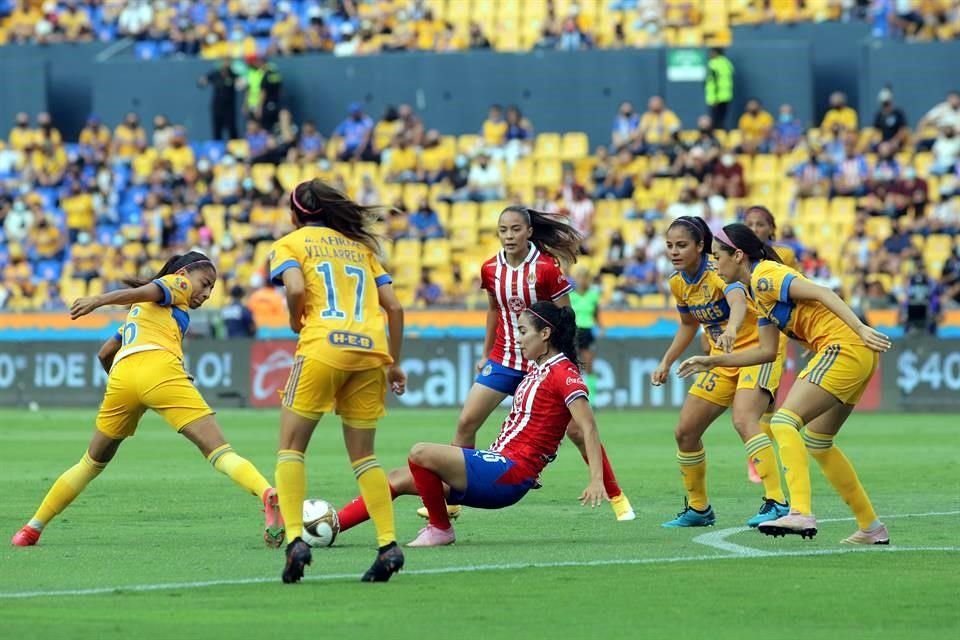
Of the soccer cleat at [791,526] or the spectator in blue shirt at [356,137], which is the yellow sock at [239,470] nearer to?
the soccer cleat at [791,526]

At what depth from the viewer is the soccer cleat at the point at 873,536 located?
10867mm

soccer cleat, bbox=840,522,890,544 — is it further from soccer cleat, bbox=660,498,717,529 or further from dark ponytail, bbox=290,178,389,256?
dark ponytail, bbox=290,178,389,256

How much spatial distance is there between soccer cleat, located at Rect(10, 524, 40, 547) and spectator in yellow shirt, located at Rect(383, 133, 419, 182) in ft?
81.3

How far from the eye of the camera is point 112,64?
40250mm

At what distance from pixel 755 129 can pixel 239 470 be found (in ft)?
80.9

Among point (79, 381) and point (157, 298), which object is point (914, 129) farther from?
point (157, 298)

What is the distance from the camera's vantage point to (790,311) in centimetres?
1102

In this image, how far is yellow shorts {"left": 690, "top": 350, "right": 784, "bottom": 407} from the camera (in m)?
12.7

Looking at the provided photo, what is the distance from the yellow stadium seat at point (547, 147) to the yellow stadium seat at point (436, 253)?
3.05 metres

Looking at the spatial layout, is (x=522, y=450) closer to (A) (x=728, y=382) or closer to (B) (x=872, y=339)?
(B) (x=872, y=339)

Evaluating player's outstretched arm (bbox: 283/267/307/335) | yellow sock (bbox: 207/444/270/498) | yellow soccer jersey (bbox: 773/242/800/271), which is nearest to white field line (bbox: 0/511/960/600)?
player's outstretched arm (bbox: 283/267/307/335)

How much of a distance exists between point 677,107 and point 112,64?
12145 mm

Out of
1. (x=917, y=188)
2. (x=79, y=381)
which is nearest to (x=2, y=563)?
(x=79, y=381)

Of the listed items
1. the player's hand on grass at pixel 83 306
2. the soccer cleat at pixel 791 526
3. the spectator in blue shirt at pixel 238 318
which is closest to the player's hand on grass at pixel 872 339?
the soccer cleat at pixel 791 526
